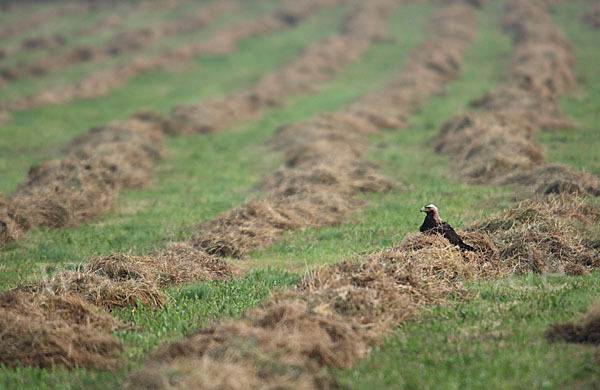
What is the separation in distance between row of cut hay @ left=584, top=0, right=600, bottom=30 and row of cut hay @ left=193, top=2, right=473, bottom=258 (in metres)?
17.4

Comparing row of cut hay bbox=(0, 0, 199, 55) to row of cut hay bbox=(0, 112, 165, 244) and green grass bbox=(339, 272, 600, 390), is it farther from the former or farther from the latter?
green grass bbox=(339, 272, 600, 390)

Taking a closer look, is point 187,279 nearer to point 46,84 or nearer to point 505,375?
point 505,375

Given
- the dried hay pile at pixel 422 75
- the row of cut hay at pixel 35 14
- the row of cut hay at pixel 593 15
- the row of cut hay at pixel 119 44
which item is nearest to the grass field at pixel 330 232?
the dried hay pile at pixel 422 75

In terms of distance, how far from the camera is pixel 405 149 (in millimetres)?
19125

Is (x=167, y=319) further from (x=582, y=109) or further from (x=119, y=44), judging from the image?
(x=119, y=44)

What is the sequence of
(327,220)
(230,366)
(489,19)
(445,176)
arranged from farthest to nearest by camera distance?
(489,19), (445,176), (327,220), (230,366)

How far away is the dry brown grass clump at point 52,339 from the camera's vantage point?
20.7 feet

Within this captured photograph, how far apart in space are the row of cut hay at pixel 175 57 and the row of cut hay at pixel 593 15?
67.9ft

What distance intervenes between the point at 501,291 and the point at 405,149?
11.9 metres

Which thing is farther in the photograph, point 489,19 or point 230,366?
point 489,19

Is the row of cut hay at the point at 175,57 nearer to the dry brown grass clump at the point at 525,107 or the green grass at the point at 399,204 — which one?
the green grass at the point at 399,204

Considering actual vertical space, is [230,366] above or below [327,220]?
above

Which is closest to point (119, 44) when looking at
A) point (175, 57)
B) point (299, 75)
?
point (175, 57)

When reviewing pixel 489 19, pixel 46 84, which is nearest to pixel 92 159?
pixel 46 84
